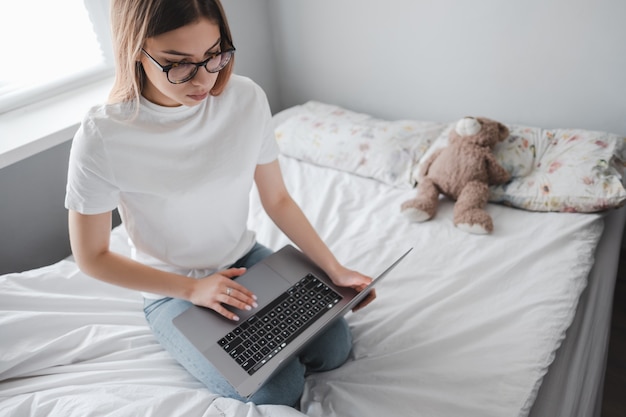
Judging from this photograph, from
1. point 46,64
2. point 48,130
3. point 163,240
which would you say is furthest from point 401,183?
point 46,64

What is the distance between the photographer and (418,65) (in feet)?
6.00

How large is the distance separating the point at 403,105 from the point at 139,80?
127 cm

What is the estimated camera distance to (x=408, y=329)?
1096mm

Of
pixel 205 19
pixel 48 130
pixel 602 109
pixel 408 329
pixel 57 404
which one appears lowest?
pixel 408 329

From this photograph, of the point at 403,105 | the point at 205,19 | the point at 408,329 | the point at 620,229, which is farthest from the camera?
the point at 403,105

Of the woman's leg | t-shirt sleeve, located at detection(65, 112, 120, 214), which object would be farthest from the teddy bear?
t-shirt sleeve, located at detection(65, 112, 120, 214)

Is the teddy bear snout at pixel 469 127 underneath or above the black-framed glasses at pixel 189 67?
underneath

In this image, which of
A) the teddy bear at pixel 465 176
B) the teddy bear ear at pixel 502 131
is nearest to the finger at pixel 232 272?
the teddy bear at pixel 465 176

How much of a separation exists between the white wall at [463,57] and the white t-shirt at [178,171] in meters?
0.94

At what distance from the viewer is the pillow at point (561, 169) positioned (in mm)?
1332

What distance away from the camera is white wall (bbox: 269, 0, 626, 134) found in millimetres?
1521

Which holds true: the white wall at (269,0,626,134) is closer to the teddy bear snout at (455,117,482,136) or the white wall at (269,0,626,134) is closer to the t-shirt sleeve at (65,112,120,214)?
the teddy bear snout at (455,117,482,136)

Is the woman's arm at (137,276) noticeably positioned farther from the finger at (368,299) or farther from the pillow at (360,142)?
the pillow at (360,142)

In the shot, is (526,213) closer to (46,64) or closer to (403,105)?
(403,105)
